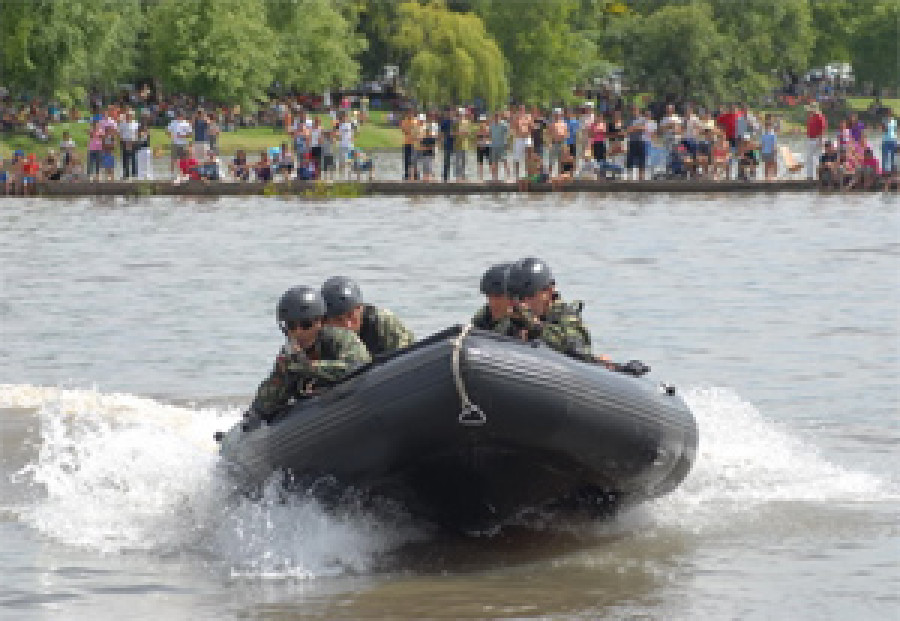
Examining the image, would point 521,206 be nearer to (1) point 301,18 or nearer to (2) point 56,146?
(2) point 56,146

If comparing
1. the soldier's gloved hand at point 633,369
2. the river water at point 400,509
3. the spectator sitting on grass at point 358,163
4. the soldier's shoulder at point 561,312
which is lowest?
the river water at point 400,509

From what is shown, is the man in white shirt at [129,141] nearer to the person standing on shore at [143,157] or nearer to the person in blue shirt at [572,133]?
the person standing on shore at [143,157]

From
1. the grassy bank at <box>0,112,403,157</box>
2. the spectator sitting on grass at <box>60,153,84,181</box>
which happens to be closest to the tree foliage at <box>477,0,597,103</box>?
the grassy bank at <box>0,112,403,157</box>

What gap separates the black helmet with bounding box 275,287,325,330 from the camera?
34.1 ft

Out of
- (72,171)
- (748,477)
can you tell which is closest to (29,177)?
(72,171)

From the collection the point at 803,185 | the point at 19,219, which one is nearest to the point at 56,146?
the point at 19,219

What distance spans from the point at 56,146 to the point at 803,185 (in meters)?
26.8

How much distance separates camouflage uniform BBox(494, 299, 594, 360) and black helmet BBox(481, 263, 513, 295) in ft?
0.49

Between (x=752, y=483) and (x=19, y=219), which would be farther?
(x=19, y=219)

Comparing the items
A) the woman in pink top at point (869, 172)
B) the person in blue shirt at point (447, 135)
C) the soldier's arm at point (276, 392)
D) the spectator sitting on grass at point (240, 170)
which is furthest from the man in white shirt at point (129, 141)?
the soldier's arm at point (276, 392)

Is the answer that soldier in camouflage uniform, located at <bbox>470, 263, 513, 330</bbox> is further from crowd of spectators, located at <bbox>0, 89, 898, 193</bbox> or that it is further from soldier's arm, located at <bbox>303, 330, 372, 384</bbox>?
crowd of spectators, located at <bbox>0, 89, 898, 193</bbox>

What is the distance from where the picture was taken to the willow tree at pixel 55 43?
60.2 metres

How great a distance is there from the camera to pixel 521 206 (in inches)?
1431

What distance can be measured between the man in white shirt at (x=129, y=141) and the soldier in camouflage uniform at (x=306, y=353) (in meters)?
28.8
